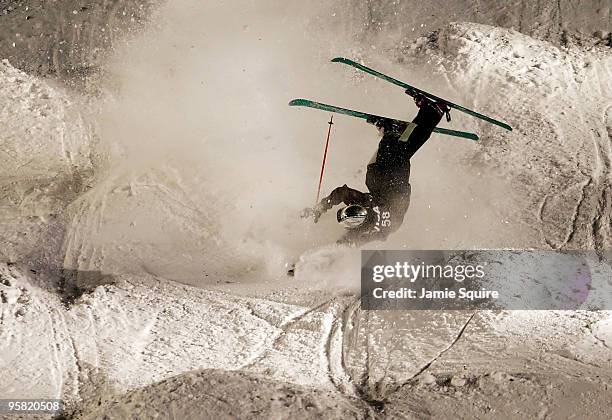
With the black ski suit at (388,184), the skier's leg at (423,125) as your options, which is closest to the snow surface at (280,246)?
the black ski suit at (388,184)

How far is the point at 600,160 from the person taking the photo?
1094 cm

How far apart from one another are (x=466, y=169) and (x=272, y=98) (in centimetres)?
336

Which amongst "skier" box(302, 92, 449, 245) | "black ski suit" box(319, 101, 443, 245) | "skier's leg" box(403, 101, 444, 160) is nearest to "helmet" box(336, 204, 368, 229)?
"skier" box(302, 92, 449, 245)

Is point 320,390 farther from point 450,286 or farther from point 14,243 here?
point 14,243

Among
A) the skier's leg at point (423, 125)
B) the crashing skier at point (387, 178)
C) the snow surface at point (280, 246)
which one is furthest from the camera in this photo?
the skier's leg at point (423, 125)

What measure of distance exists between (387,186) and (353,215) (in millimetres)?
699

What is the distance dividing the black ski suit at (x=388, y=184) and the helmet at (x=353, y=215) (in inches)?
5.5

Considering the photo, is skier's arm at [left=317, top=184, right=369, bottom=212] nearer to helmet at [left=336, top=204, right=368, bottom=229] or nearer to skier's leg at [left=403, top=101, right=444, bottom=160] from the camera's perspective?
helmet at [left=336, top=204, right=368, bottom=229]

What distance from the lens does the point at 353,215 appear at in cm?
905

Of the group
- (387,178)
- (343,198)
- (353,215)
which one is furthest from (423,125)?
(353,215)

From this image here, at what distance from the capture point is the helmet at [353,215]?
9.05 m

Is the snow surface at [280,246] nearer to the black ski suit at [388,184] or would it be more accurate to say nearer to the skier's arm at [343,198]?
the black ski suit at [388,184]

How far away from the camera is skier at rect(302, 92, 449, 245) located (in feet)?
30.3

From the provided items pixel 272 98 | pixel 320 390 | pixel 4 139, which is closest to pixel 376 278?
pixel 320 390
